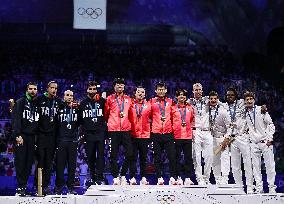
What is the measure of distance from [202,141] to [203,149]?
135 mm

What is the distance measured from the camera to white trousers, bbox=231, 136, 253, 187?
736 centimetres

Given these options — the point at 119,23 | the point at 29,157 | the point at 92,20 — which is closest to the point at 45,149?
the point at 29,157

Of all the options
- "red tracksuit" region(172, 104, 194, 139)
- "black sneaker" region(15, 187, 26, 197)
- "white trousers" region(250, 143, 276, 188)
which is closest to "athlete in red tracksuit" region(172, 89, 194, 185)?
"red tracksuit" region(172, 104, 194, 139)

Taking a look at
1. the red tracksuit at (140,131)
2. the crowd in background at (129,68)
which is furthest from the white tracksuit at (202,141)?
the crowd in background at (129,68)

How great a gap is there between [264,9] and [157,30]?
14.6ft

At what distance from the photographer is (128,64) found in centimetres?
1908

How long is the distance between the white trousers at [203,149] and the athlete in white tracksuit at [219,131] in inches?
7.1

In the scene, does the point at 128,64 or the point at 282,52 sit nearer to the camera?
the point at 282,52

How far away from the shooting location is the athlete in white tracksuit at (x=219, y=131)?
291 inches

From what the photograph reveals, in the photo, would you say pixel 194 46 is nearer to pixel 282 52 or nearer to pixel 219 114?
pixel 282 52

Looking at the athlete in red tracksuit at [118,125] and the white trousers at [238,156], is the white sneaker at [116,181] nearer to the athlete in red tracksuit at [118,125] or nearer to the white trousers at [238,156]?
the athlete in red tracksuit at [118,125]

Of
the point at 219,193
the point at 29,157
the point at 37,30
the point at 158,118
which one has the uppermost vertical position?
the point at 37,30

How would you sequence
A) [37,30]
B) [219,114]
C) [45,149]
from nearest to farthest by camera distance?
[45,149] < [219,114] < [37,30]

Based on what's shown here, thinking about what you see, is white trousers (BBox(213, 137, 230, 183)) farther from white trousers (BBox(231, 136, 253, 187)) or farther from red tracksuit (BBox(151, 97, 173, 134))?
red tracksuit (BBox(151, 97, 173, 134))
